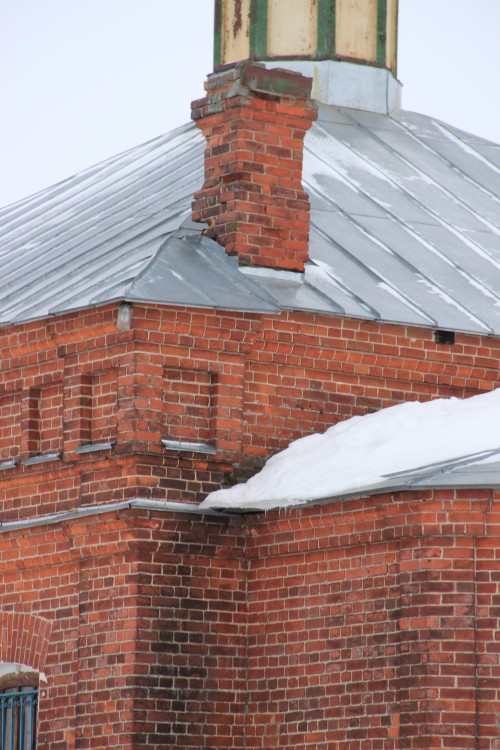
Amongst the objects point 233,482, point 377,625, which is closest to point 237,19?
point 233,482

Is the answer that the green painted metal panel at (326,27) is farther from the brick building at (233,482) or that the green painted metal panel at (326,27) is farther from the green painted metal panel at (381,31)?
the brick building at (233,482)

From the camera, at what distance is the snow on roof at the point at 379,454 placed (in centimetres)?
1202

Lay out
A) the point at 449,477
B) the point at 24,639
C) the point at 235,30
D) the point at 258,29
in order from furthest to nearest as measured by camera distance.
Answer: the point at 235,30 < the point at 258,29 < the point at 24,639 < the point at 449,477

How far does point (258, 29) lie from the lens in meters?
18.8

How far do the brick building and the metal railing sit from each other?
24mm

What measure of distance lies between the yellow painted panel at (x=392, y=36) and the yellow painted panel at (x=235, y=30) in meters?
1.55

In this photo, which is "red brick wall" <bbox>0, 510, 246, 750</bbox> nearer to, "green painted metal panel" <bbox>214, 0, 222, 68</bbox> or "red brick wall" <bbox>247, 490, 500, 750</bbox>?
"red brick wall" <bbox>247, 490, 500, 750</bbox>

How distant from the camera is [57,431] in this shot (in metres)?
13.8

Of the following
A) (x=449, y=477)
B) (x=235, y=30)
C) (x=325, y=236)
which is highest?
(x=235, y=30)

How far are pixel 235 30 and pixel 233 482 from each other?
7199mm

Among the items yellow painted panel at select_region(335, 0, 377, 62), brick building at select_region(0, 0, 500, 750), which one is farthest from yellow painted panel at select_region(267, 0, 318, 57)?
brick building at select_region(0, 0, 500, 750)

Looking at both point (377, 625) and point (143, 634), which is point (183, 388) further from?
point (377, 625)

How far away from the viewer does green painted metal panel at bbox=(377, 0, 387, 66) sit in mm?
18938

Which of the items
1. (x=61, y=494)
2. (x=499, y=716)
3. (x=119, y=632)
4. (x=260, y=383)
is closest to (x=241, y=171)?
(x=260, y=383)
